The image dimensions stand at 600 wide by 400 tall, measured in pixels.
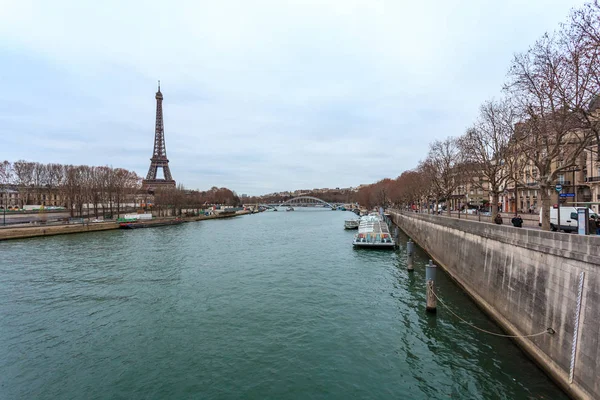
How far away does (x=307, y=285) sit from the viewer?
17.8 m

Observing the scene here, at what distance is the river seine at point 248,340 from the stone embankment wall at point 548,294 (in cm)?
63

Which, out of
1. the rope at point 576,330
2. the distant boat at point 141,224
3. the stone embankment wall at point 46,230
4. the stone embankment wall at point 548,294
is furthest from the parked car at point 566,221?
the distant boat at point 141,224

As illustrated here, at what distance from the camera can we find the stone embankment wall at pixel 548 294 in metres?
7.03

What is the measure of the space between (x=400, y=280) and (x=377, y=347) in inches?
380

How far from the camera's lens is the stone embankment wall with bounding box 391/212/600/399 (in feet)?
23.1

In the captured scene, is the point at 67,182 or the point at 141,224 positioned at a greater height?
the point at 67,182

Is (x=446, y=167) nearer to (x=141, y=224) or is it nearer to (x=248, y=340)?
(x=248, y=340)

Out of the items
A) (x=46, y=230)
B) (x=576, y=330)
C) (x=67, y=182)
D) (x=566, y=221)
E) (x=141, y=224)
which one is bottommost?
(x=141, y=224)

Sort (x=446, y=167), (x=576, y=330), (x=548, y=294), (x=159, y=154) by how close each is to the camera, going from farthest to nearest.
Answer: (x=159, y=154), (x=446, y=167), (x=548, y=294), (x=576, y=330)

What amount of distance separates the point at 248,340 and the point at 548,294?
908 centimetres

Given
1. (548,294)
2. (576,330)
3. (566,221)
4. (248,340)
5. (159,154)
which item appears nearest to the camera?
(576,330)

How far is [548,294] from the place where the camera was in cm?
876

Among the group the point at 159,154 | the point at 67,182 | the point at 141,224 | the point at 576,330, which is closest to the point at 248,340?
the point at 576,330

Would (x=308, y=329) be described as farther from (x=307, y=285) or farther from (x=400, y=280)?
(x=400, y=280)
